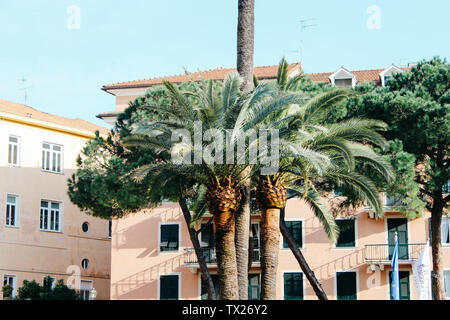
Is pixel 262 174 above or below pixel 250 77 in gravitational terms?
below

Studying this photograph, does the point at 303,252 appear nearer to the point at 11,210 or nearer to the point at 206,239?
the point at 206,239

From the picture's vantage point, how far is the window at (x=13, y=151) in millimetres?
42875

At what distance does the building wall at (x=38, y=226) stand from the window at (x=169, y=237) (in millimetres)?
4516

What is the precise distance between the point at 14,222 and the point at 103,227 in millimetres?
6356

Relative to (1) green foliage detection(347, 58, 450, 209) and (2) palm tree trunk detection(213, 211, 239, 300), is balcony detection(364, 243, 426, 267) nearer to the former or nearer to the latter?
(1) green foliage detection(347, 58, 450, 209)

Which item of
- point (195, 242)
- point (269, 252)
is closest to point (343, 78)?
point (195, 242)

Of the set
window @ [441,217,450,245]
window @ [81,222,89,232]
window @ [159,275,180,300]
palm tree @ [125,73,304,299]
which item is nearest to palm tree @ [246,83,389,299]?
palm tree @ [125,73,304,299]

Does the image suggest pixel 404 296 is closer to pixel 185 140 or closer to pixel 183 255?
pixel 183 255

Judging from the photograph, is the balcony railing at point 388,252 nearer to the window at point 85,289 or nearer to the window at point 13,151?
the window at point 85,289

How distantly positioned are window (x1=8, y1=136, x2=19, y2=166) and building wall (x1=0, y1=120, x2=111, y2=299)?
0.22m

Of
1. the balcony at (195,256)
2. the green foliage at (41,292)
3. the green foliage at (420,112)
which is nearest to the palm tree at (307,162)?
the green foliage at (420,112)
